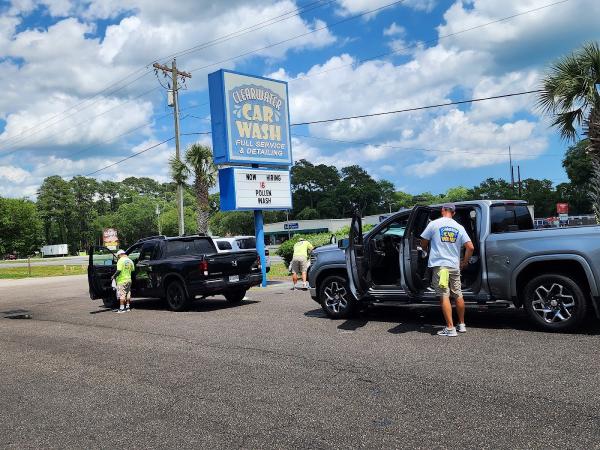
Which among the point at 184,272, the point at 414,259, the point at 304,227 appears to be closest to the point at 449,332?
the point at 414,259

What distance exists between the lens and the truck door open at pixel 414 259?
25.9 feet

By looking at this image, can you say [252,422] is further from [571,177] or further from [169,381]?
[571,177]

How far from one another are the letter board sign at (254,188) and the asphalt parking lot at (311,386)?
7.43 metres

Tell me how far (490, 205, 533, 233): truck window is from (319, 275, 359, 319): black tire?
8.70 feet

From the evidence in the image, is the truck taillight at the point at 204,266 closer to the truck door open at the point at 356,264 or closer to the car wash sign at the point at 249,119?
the truck door open at the point at 356,264

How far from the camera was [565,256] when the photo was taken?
22.1 ft

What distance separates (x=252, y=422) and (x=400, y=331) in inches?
151

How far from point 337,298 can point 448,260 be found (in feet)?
8.45

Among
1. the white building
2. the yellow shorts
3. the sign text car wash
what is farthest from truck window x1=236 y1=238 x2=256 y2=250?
the white building

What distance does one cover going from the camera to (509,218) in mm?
8125

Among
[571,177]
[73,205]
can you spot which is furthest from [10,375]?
[73,205]

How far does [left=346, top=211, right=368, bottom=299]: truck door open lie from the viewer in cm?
821

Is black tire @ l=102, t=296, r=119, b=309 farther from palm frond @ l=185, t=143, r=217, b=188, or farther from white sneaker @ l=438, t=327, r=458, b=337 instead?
palm frond @ l=185, t=143, r=217, b=188

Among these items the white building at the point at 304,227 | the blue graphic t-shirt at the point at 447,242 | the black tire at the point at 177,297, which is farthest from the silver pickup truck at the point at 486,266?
the white building at the point at 304,227
